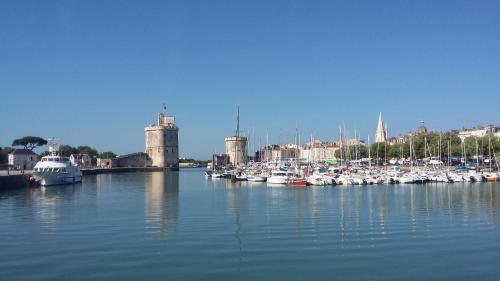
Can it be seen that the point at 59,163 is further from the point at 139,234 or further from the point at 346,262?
the point at 346,262

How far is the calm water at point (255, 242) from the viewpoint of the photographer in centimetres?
980

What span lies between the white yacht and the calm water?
59.2 ft

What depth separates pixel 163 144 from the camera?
89.2 metres

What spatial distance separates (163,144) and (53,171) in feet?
164

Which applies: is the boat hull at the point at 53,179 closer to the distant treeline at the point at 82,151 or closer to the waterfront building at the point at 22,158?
the waterfront building at the point at 22,158

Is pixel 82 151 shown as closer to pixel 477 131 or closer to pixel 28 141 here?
pixel 28 141

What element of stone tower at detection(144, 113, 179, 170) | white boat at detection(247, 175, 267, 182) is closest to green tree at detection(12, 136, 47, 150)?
stone tower at detection(144, 113, 179, 170)

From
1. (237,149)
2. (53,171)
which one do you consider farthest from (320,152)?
(53,171)

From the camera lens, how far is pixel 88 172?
217 ft

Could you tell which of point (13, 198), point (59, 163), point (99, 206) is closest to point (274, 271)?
point (99, 206)

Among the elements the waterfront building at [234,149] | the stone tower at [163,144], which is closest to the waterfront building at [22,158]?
the stone tower at [163,144]

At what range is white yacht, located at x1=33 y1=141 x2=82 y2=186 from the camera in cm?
3834

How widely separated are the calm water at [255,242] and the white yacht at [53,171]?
59.2 ft

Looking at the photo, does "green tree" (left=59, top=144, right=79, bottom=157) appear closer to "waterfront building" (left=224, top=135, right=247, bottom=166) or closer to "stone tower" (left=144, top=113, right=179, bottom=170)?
"stone tower" (left=144, top=113, right=179, bottom=170)
